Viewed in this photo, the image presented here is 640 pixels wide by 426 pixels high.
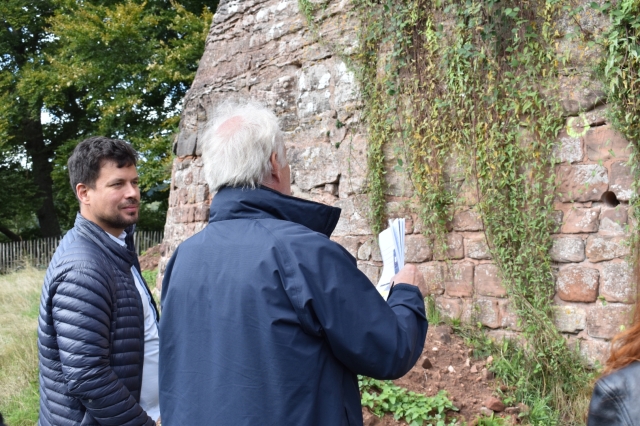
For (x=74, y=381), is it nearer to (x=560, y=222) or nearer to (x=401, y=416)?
(x=401, y=416)

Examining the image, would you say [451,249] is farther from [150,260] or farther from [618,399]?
[150,260]

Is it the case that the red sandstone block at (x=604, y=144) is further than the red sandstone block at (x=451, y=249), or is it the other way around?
the red sandstone block at (x=451, y=249)

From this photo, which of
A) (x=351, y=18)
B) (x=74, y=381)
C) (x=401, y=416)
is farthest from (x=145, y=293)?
(x=351, y=18)

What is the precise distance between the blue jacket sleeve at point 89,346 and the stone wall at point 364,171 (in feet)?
6.58

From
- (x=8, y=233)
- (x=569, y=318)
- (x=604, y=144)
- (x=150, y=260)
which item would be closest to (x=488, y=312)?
(x=569, y=318)

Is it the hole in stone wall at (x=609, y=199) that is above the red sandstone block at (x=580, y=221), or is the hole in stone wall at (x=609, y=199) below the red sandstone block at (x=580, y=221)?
above

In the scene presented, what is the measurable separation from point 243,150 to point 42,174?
19544 mm

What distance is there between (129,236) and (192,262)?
0.92m

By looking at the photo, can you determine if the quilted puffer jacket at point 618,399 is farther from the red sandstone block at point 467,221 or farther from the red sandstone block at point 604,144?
the red sandstone block at point 467,221

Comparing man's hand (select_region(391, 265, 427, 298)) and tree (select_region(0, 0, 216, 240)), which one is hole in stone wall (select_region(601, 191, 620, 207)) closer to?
man's hand (select_region(391, 265, 427, 298))

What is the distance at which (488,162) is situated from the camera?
160 inches

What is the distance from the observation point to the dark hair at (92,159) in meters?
2.54

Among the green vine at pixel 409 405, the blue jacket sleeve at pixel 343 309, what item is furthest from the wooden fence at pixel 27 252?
the blue jacket sleeve at pixel 343 309

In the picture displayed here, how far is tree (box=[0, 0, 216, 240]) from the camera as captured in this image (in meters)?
13.6
